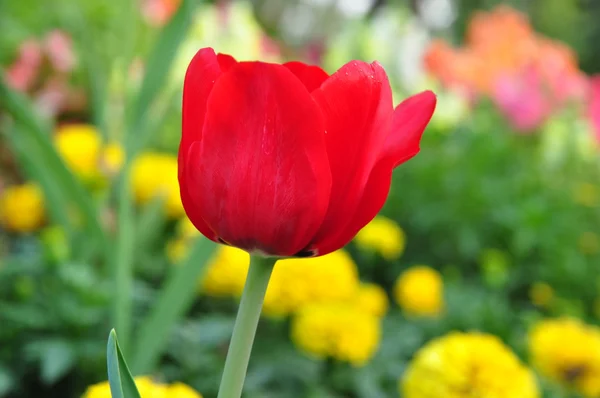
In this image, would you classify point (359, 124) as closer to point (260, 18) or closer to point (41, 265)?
point (41, 265)

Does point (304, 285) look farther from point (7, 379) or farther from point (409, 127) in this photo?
point (409, 127)

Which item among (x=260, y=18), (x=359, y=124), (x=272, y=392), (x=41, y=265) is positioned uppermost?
(x=359, y=124)

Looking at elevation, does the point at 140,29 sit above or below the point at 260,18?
above

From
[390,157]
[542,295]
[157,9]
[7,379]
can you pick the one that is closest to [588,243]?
[542,295]

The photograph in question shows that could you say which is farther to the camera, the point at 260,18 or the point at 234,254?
the point at 260,18

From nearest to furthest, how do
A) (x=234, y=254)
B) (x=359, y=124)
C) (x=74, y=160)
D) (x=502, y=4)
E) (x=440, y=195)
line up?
(x=359, y=124), (x=234, y=254), (x=74, y=160), (x=440, y=195), (x=502, y=4)

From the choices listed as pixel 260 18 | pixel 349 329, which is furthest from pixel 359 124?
pixel 260 18

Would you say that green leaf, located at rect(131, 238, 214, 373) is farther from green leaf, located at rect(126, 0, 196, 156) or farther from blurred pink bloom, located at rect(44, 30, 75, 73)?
blurred pink bloom, located at rect(44, 30, 75, 73)

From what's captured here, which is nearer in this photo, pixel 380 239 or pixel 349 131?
pixel 349 131
